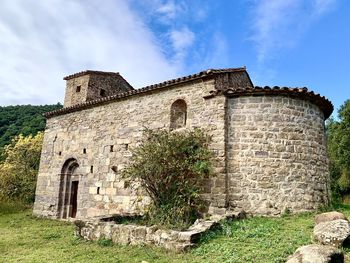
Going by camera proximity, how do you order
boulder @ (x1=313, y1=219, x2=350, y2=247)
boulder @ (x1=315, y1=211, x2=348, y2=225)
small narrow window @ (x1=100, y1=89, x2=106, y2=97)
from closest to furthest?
boulder @ (x1=313, y1=219, x2=350, y2=247) < boulder @ (x1=315, y1=211, x2=348, y2=225) < small narrow window @ (x1=100, y1=89, x2=106, y2=97)

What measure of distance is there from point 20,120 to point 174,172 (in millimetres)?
30606

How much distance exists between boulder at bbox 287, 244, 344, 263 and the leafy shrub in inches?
172

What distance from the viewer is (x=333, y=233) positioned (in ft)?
18.8

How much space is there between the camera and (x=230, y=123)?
32.2 feet

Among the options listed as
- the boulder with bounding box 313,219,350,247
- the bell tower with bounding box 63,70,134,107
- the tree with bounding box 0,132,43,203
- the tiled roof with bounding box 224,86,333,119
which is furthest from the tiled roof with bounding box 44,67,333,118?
the tree with bounding box 0,132,43,203

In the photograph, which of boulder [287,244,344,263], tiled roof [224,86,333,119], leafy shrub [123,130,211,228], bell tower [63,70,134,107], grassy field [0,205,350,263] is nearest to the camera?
boulder [287,244,344,263]

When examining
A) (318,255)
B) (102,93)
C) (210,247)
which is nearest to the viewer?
(318,255)

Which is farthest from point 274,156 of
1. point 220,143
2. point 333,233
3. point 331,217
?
point 333,233

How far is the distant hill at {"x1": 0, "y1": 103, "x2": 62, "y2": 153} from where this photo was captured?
105 feet

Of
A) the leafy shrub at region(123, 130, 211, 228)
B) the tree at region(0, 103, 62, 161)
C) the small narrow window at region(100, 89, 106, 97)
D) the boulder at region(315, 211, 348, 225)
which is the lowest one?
the boulder at region(315, 211, 348, 225)

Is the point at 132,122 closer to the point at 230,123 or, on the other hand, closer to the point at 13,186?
the point at 230,123

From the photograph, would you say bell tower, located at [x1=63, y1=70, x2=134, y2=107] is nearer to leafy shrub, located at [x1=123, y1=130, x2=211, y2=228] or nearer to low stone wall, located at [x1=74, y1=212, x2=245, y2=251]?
leafy shrub, located at [x1=123, y1=130, x2=211, y2=228]

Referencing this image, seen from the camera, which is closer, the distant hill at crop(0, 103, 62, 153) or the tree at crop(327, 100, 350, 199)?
the tree at crop(327, 100, 350, 199)

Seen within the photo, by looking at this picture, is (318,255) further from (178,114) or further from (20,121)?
(20,121)
